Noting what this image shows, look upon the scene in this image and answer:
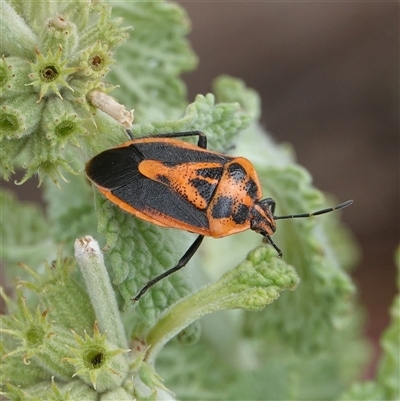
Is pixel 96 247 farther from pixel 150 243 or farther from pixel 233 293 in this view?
pixel 233 293

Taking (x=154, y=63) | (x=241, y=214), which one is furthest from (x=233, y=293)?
(x=154, y=63)

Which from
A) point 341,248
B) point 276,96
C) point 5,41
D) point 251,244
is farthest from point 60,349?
point 276,96

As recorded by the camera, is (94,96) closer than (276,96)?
Yes

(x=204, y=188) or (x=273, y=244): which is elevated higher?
(x=204, y=188)

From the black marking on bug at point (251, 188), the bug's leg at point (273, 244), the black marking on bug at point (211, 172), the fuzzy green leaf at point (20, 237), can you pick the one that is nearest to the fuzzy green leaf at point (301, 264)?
the bug's leg at point (273, 244)

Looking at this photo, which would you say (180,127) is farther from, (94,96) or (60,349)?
(60,349)

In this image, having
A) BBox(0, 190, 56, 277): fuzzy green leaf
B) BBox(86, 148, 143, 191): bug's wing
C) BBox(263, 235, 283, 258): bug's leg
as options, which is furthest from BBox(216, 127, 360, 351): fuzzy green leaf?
BBox(0, 190, 56, 277): fuzzy green leaf

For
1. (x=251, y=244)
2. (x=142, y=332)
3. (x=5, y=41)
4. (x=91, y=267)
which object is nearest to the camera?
(x=91, y=267)
